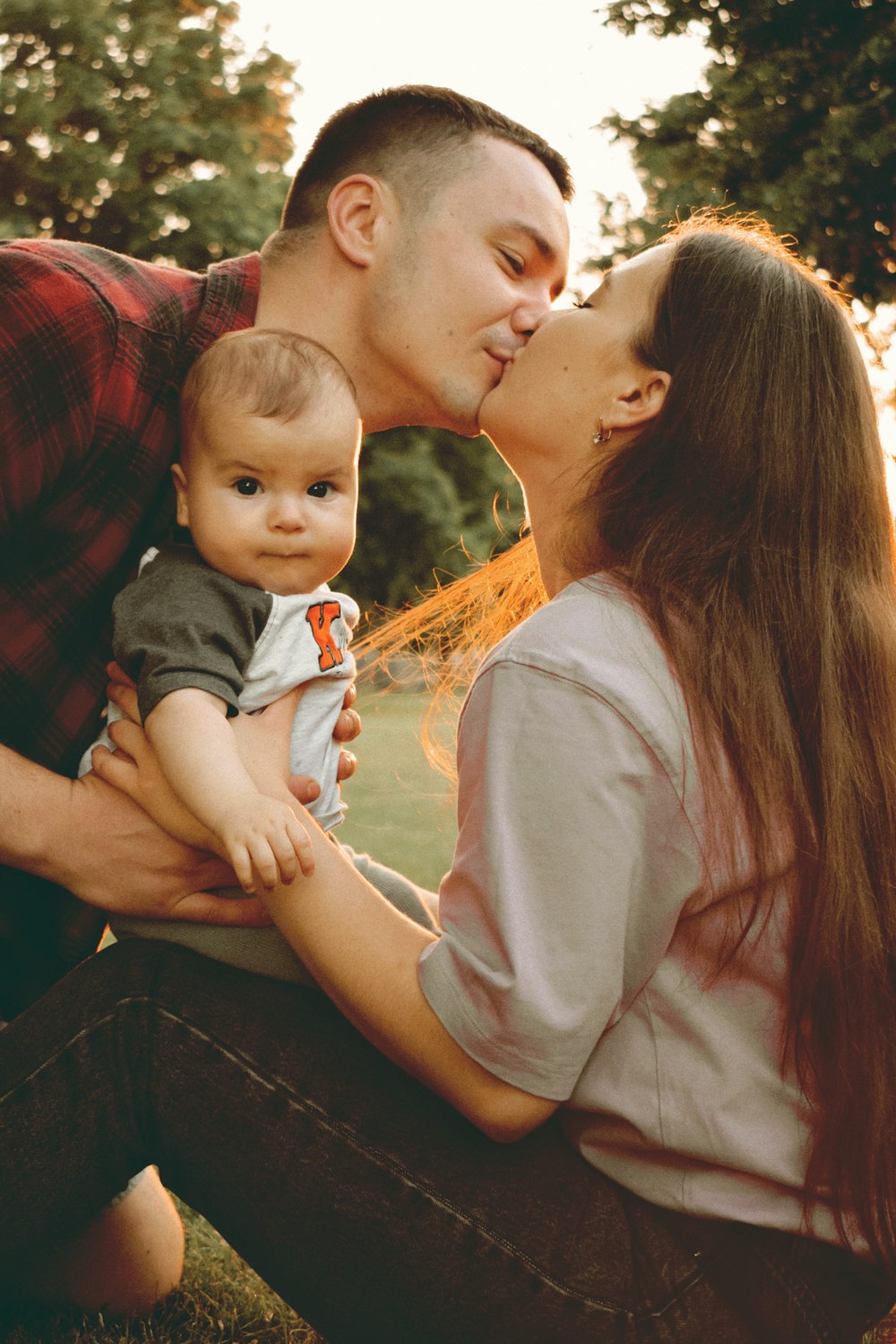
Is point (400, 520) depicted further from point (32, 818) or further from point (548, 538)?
point (32, 818)

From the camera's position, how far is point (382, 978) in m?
1.74

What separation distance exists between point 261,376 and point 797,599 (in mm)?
1034

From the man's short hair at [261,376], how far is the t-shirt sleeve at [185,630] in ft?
0.99

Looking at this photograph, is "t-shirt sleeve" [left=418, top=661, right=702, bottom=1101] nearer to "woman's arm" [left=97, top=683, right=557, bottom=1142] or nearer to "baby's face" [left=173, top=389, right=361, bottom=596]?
"woman's arm" [left=97, top=683, right=557, bottom=1142]

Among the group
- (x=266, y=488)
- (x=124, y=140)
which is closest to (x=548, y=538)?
(x=266, y=488)

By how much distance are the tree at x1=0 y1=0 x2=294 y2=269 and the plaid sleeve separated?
1976 centimetres

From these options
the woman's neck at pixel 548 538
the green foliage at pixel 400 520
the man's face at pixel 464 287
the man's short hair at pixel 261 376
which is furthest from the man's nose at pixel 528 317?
the green foliage at pixel 400 520

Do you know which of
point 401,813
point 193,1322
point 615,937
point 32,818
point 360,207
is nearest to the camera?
point 615,937

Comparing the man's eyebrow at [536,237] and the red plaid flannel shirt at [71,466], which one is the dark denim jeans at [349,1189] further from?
the man's eyebrow at [536,237]

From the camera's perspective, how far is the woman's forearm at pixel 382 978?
5.43ft

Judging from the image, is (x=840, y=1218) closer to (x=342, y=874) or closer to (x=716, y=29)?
(x=342, y=874)

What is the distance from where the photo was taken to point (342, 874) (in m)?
1.88

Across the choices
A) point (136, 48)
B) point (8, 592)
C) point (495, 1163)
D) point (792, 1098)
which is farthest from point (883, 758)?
point (136, 48)

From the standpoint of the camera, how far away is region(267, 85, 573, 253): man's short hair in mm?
3221
